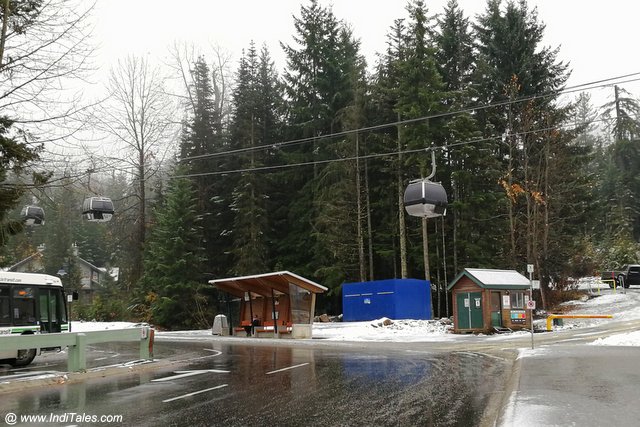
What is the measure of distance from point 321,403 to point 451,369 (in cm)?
605

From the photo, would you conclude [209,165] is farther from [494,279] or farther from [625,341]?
[625,341]

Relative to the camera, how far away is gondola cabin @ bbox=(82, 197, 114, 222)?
19.0 metres

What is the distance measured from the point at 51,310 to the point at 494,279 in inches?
795

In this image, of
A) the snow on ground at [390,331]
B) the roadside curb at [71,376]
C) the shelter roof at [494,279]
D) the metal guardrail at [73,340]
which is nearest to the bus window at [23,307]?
the roadside curb at [71,376]

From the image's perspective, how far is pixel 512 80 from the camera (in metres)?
38.1

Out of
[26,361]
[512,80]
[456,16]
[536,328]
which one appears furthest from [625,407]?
[456,16]

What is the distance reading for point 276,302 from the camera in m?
32.9

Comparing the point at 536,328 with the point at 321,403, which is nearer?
the point at 321,403

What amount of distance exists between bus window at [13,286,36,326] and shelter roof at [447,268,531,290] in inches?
755

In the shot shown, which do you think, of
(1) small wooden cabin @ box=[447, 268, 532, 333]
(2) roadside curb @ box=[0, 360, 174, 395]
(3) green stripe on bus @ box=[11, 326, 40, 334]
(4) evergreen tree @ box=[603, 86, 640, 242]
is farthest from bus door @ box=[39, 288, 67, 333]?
(4) evergreen tree @ box=[603, 86, 640, 242]

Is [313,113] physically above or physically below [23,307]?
above

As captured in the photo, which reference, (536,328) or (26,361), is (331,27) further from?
(26,361)

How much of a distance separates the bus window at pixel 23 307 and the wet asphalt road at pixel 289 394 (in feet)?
19.0
